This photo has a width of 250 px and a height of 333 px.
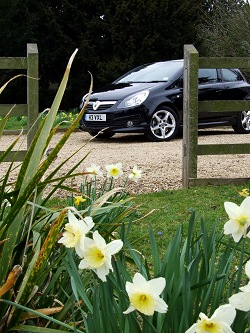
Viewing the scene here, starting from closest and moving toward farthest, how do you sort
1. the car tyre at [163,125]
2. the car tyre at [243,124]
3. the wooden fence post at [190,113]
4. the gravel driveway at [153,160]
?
the wooden fence post at [190,113] < the gravel driveway at [153,160] < the car tyre at [163,125] < the car tyre at [243,124]

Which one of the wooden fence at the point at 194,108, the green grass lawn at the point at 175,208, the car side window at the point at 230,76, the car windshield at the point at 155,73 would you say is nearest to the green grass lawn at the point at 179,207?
the green grass lawn at the point at 175,208

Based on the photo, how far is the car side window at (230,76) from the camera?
12.5 meters

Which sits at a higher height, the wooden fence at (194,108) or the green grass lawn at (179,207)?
the wooden fence at (194,108)

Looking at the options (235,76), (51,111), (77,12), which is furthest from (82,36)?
(51,111)

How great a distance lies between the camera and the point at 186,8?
2364cm

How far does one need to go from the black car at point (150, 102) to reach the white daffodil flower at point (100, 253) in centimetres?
942

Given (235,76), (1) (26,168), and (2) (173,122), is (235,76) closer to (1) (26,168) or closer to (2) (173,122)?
(2) (173,122)

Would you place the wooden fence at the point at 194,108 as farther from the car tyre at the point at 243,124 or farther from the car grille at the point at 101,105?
the car tyre at the point at 243,124

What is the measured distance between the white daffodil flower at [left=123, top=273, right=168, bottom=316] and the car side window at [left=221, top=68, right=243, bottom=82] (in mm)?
11501

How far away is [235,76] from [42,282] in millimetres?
11031

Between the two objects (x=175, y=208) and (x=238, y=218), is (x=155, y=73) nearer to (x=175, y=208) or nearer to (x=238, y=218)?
(x=175, y=208)

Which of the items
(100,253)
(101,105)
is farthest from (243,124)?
(100,253)

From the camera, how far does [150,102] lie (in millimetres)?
11062

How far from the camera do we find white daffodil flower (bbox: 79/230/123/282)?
4.54 ft
